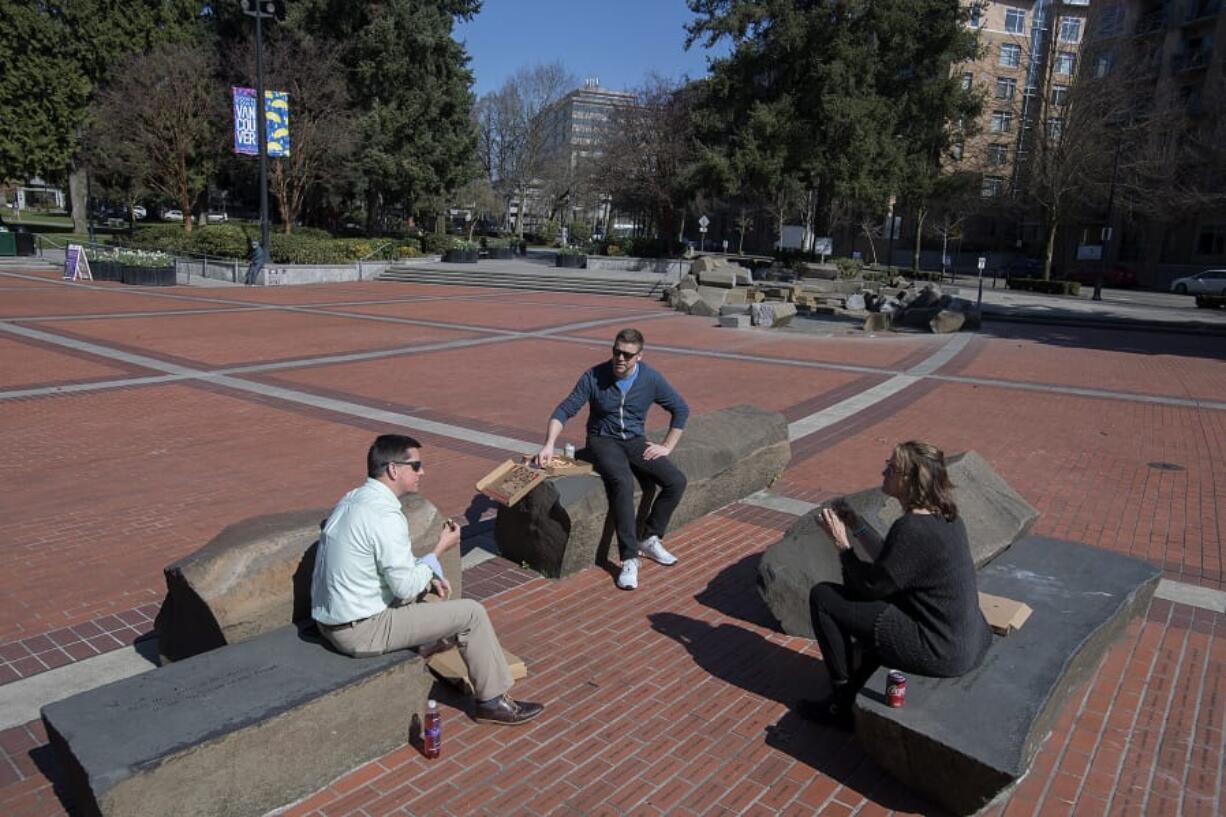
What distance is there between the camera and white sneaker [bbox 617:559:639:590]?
5555mm

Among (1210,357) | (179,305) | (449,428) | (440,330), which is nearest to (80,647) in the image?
(449,428)

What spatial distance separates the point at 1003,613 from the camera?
4.20 meters

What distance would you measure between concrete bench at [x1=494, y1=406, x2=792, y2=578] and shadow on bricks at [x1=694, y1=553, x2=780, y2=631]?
801mm

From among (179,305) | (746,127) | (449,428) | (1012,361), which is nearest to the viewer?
(449,428)

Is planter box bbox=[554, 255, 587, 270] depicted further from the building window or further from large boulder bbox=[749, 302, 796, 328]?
the building window

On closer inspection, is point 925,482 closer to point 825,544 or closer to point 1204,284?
point 825,544

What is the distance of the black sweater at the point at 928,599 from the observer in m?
3.57

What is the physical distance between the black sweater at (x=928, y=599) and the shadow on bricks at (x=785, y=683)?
1.77 feet

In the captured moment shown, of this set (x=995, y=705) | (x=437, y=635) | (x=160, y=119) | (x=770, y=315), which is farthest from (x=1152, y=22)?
(x=437, y=635)

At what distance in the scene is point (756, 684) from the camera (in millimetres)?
4512

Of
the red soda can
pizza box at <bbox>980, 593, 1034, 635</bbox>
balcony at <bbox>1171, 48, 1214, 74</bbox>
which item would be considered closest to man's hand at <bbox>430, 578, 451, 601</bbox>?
the red soda can

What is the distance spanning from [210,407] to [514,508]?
653cm

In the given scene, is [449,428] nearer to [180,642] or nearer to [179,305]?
[180,642]

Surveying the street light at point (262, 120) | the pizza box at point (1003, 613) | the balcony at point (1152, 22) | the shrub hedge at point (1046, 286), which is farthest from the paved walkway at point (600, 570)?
the balcony at point (1152, 22)
